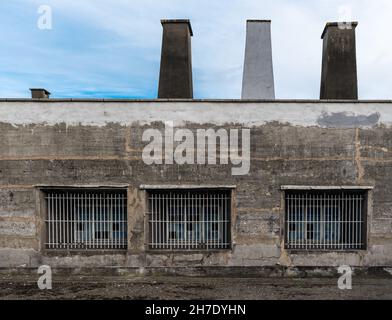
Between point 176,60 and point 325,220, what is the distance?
7.17 m

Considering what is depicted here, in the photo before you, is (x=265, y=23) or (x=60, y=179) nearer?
(x=60, y=179)

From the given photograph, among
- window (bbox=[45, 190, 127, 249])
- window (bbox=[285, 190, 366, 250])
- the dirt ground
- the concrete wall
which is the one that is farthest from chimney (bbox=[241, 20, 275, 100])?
the dirt ground

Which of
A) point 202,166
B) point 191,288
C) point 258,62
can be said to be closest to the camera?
point 191,288

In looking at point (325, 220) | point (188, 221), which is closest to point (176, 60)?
point (188, 221)

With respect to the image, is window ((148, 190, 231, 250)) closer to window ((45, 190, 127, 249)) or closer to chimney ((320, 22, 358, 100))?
window ((45, 190, 127, 249))

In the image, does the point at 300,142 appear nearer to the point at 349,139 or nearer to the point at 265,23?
the point at 349,139

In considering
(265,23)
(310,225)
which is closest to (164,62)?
(265,23)

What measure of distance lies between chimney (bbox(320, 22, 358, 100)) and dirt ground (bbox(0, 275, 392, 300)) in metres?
6.53

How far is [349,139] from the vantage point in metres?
7.71

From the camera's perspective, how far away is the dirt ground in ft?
21.0

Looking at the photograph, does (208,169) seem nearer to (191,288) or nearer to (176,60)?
(191,288)

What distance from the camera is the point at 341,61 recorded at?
11555 mm
